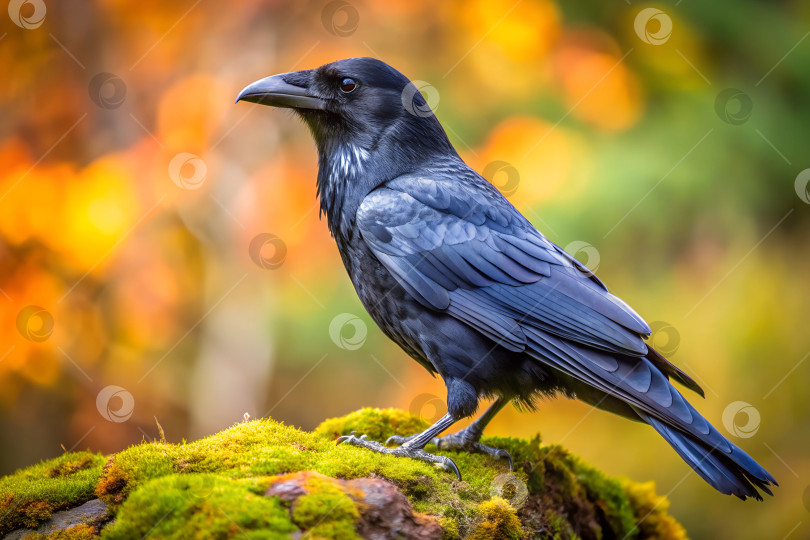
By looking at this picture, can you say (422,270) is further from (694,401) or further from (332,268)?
(694,401)

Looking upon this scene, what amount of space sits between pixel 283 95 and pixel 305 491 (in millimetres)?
2592

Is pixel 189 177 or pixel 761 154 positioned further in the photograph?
pixel 189 177

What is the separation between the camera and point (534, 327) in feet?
11.9

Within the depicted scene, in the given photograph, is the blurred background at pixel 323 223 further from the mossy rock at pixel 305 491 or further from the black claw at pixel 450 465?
the black claw at pixel 450 465

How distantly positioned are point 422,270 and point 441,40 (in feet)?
15.3

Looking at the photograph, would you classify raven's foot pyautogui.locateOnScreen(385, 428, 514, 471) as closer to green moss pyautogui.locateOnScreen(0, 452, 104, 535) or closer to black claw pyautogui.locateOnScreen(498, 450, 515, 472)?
black claw pyautogui.locateOnScreen(498, 450, 515, 472)

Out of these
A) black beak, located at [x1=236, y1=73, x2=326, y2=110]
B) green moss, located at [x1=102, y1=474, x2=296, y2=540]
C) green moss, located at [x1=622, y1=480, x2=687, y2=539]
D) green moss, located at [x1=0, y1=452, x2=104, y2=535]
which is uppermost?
black beak, located at [x1=236, y1=73, x2=326, y2=110]

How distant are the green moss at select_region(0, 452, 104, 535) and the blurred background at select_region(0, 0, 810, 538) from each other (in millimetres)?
3615

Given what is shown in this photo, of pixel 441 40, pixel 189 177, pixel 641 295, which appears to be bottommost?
pixel 189 177

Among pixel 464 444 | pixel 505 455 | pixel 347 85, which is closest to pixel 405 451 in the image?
pixel 464 444

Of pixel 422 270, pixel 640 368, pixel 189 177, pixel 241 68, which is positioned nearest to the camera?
pixel 640 368

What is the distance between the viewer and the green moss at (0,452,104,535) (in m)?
2.86

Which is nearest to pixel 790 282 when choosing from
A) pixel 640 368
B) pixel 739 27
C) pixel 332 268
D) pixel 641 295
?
pixel 641 295

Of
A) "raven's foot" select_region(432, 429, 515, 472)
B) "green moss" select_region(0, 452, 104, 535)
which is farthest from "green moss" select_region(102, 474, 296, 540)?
"raven's foot" select_region(432, 429, 515, 472)
